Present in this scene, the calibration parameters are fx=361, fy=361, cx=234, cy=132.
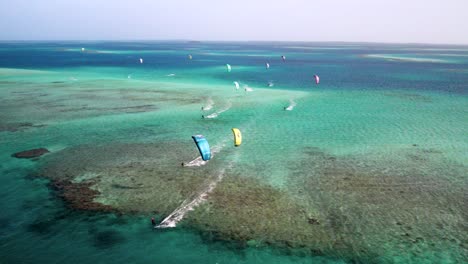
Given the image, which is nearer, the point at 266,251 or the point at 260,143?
the point at 266,251

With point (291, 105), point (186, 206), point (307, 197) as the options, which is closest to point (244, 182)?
point (307, 197)

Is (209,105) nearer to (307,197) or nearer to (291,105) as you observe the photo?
(291,105)

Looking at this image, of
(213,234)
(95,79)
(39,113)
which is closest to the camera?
(213,234)

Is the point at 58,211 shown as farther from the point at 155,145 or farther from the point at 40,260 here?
the point at 155,145

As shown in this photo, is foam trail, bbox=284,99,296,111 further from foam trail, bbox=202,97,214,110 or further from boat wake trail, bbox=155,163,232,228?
boat wake trail, bbox=155,163,232,228

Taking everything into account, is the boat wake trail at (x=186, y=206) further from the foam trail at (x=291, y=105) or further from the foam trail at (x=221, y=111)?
the foam trail at (x=291, y=105)

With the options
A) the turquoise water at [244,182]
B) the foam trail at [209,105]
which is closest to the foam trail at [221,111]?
the turquoise water at [244,182]

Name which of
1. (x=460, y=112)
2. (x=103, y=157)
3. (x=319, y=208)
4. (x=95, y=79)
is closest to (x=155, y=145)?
(x=103, y=157)
